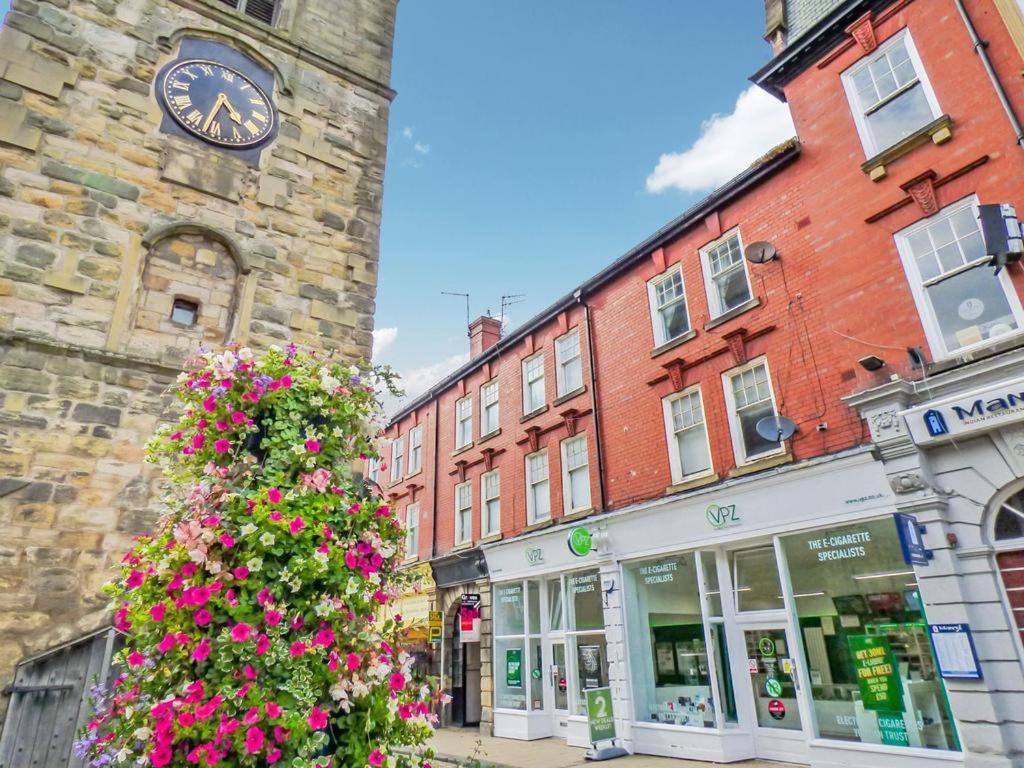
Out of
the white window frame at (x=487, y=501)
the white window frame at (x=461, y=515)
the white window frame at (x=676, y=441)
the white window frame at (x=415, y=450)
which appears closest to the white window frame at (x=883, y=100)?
the white window frame at (x=676, y=441)

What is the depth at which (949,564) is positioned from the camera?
7379 mm

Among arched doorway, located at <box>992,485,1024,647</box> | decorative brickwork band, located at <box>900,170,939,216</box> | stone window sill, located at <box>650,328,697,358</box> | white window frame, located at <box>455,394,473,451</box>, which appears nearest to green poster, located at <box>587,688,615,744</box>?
arched doorway, located at <box>992,485,1024,647</box>

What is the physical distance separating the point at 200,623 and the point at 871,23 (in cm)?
1247

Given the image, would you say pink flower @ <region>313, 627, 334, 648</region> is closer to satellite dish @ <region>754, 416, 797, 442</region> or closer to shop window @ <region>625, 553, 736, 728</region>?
satellite dish @ <region>754, 416, 797, 442</region>

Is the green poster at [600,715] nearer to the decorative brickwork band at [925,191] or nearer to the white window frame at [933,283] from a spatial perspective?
the white window frame at [933,283]

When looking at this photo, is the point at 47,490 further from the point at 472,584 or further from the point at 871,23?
the point at 871,23

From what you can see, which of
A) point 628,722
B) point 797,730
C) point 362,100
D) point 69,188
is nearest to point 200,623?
point 69,188

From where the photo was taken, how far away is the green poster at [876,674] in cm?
790

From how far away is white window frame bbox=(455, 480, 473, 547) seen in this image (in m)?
17.2

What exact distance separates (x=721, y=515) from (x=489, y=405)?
28.5 ft

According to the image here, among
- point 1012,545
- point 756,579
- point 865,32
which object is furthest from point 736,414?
point 865,32

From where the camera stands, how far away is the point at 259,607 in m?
3.04

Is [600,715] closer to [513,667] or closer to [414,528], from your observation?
[513,667]

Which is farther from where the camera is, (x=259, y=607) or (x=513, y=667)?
(x=513, y=667)
